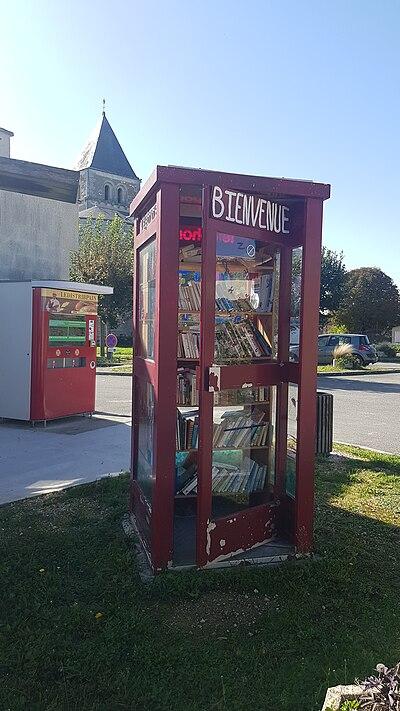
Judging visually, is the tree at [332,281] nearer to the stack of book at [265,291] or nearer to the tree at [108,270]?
the tree at [108,270]

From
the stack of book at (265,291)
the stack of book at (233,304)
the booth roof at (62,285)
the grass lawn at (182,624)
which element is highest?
the booth roof at (62,285)

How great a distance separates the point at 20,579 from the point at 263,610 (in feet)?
5.06

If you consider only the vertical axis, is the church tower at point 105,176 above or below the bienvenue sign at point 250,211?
above

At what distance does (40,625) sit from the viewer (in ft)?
10.2

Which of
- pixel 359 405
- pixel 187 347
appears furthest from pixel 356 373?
pixel 187 347

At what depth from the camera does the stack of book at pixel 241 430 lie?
4234 millimetres

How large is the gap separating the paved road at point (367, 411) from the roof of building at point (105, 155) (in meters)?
51.2

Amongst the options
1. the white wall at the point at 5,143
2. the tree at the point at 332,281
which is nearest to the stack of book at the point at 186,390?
the white wall at the point at 5,143

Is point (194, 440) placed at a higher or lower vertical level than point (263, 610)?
higher

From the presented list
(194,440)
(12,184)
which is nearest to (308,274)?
(194,440)

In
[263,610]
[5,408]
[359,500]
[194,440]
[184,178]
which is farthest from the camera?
[5,408]

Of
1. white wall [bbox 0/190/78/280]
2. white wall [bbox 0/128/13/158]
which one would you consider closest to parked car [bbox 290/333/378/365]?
white wall [bbox 0/128/13/158]

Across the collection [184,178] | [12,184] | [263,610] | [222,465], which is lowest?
[263,610]

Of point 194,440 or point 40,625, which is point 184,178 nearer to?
point 194,440
